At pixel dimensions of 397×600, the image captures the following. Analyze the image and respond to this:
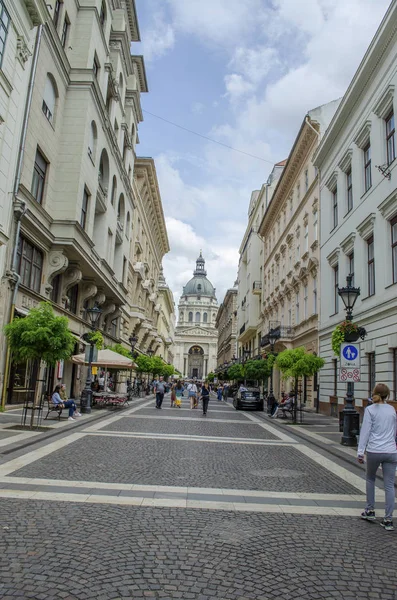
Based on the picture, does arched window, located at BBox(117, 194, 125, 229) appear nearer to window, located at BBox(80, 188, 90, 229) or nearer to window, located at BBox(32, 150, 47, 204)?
window, located at BBox(80, 188, 90, 229)

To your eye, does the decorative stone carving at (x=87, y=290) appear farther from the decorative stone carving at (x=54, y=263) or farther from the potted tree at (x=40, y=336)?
the potted tree at (x=40, y=336)

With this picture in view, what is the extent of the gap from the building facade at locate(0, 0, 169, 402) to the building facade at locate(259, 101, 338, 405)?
12468 millimetres

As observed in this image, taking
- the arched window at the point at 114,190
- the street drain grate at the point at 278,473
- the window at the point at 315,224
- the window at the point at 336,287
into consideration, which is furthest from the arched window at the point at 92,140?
the street drain grate at the point at 278,473

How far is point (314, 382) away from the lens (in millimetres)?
28375

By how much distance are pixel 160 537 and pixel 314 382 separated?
80.3 feet

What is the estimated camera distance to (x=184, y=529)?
213 inches

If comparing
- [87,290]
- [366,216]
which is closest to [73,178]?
[87,290]

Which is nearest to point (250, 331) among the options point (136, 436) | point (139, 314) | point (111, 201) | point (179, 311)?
point (139, 314)

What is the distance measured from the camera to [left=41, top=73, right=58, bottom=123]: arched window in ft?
70.9

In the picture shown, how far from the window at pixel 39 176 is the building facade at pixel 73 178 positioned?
0.15 feet

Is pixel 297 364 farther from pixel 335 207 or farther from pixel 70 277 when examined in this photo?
pixel 70 277

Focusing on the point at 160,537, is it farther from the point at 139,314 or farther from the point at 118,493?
the point at 139,314

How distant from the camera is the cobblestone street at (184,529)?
397cm

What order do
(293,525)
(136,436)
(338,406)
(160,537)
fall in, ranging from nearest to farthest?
1. (160,537)
2. (293,525)
3. (136,436)
4. (338,406)
